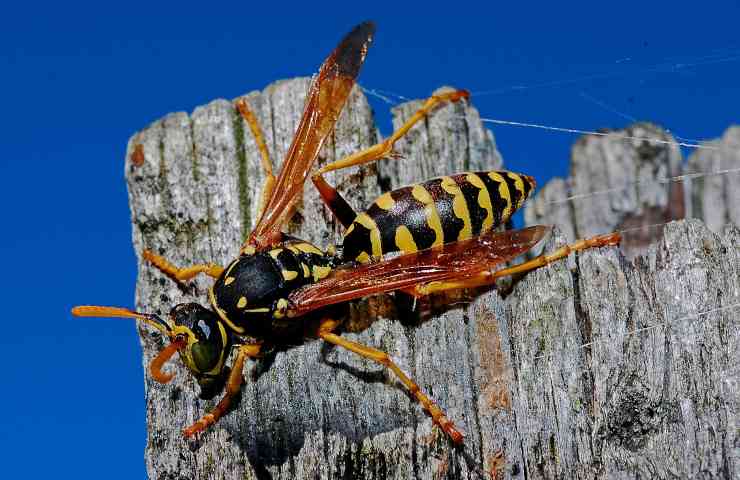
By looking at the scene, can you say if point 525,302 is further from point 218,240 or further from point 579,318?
point 218,240

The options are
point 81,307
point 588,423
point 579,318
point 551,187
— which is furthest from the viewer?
point 551,187

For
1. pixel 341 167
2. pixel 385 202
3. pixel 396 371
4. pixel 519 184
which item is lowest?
pixel 396 371

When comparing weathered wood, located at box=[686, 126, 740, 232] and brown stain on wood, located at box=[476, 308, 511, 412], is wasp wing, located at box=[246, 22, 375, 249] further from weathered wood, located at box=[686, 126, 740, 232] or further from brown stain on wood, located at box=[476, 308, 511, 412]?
weathered wood, located at box=[686, 126, 740, 232]

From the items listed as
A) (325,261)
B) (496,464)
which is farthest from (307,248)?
(496,464)

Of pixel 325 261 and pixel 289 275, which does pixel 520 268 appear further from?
pixel 289 275

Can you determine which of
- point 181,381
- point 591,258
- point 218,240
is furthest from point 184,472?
point 591,258

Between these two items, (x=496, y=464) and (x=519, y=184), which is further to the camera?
(x=519, y=184)
